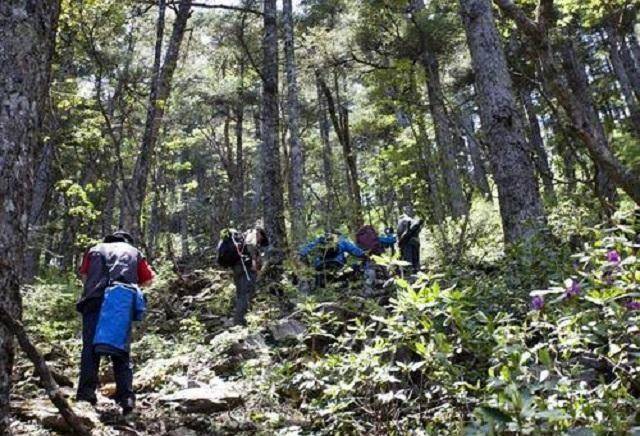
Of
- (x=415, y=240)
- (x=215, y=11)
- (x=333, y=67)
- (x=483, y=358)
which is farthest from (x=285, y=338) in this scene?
(x=215, y=11)

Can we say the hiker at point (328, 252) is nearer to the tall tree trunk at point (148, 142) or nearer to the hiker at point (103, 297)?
the hiker at point (103, 297)

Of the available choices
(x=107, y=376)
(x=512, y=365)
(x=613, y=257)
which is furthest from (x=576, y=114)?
(x=107, y=376)

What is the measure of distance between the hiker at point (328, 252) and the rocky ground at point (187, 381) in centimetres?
83

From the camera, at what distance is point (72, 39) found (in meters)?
11.9

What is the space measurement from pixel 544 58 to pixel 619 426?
1851 mm

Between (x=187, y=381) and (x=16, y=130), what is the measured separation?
3.32 meters

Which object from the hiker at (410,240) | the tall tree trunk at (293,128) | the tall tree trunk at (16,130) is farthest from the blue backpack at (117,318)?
the tall tree trunk at (293,128)

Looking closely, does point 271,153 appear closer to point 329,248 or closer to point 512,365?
point 329,248

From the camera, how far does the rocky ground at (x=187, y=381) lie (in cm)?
457

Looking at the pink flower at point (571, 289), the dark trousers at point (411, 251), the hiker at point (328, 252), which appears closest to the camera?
the pink flower at point (571, 289)

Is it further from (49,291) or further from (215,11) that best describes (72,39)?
(215,11)

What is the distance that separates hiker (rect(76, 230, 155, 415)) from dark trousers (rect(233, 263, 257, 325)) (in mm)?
2649

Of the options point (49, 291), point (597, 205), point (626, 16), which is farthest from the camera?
point (626, 16)

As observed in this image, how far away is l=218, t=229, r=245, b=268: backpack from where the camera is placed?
8.93m
